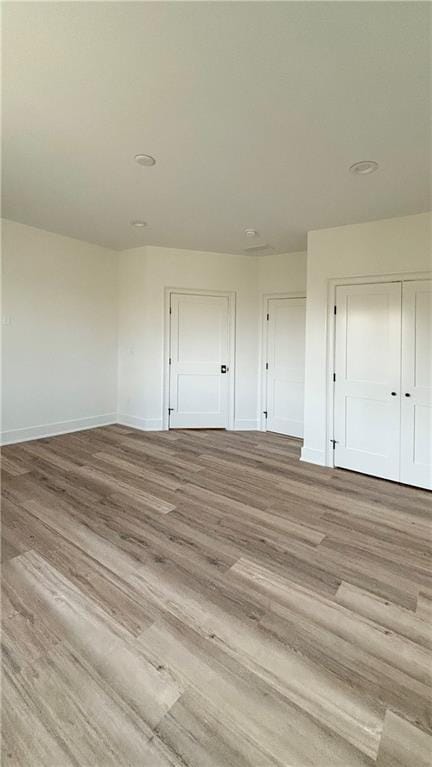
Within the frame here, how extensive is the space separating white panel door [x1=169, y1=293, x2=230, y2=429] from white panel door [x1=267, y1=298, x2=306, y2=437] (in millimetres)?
707

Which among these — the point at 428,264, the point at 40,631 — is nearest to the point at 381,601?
the point at 40,631

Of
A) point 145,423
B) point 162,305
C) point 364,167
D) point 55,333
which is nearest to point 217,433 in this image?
point 145,423

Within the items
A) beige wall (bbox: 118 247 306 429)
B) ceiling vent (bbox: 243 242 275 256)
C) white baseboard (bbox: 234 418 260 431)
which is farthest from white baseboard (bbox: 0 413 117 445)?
ceiling vent (bbox: 243 242 275 256)

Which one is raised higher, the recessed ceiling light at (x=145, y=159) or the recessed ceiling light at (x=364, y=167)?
the recessed ceiling light at (x=145, y=159)

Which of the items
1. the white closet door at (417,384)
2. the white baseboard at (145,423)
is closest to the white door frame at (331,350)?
the white closet door at (417,384)

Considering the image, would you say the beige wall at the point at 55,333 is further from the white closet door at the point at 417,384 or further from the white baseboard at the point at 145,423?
the white closet door at the point at 417,384

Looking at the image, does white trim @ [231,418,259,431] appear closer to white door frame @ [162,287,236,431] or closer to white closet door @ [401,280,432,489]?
white door frame @ [162,287,236,431]

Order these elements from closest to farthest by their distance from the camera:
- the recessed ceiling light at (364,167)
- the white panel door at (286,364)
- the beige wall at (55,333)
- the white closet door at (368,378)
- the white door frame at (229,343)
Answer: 1. the recessed ceiling light at (364,167)
2. the white closet door at (368,378)
3. the beige wall at (55,333)
4. the white panel door at (286,364)
5. the white door frame at (229,343)

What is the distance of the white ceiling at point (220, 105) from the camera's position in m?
1.38

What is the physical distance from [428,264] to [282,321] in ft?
7.04

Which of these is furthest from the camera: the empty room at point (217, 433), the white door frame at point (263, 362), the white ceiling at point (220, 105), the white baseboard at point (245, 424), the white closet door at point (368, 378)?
the white baseboard at point (245, 424)

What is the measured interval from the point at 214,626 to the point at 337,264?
347 cm

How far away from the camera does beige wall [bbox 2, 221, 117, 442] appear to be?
161 inches

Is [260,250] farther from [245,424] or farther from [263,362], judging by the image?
[245,424]
